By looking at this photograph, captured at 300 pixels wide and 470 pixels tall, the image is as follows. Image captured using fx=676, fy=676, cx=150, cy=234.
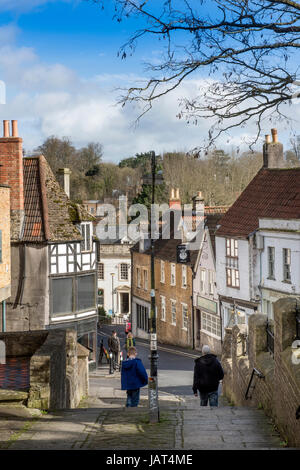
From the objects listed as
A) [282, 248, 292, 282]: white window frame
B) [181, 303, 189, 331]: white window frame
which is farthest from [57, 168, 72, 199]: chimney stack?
[282, 248, 292, 282]: white window frame

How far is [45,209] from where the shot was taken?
31875 millimetres

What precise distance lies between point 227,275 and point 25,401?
88.4 ft

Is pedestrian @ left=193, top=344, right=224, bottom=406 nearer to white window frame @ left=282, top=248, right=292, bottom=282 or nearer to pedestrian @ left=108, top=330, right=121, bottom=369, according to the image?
pedestrian @ left=108, top=330, right=121, bottom=369

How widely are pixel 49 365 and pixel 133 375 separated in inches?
124

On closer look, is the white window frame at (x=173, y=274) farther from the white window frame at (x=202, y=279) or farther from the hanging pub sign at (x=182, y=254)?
the white window frame at (x=202, y=279)

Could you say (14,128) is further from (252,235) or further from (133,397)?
(133,397)

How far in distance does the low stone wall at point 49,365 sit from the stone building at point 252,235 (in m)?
16.0

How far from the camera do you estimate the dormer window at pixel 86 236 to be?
33753mm

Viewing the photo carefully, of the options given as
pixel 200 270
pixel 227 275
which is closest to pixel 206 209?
pixel 200 270

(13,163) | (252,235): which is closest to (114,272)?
(252,235)

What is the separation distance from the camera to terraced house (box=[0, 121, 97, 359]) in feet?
100

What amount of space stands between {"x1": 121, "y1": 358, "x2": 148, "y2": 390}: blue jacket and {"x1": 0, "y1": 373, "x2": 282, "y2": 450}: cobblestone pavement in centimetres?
199

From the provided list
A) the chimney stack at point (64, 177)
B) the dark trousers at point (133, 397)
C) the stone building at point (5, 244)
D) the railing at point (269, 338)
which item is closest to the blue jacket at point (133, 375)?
the dark trousers at point (133, 397)
